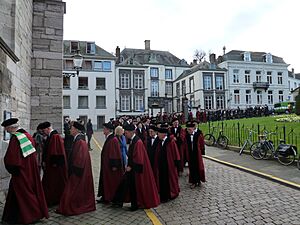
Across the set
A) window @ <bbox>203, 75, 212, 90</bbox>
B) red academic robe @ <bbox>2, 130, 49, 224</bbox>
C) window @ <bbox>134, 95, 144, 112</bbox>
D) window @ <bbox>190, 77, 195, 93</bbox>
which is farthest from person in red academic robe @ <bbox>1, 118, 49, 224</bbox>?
window @ <bbox>190, 77, 195, 93</bbox>

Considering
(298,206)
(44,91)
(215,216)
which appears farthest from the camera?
(44,91)

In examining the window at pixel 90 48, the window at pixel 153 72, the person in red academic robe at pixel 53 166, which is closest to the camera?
the person in red academic robe at pixel 53 166

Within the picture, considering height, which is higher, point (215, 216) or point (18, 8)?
point (18, 8)

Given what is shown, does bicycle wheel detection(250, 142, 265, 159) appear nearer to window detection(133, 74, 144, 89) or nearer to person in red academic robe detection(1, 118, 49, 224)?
person in red academic robe detection(1, 118, 49, 224)

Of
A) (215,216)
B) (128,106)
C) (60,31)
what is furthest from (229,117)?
(215,216)

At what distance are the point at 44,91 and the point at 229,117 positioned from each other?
25437 mm

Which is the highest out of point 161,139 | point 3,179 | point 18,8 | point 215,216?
point 18,8

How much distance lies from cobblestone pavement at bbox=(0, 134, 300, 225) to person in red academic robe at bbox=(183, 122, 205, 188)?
267mm

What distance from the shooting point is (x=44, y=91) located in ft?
31.8

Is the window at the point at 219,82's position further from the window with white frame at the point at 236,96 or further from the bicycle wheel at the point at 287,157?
the bicycle wheel at the point at 287,157

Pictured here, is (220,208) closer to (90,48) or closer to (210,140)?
(210,140)

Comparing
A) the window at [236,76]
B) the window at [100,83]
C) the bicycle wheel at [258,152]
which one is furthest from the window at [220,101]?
the bicycle wheel at [258,152]

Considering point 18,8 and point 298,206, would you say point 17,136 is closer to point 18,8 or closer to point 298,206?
point 18,8

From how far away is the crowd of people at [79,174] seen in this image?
16.0 feet
